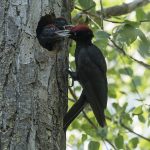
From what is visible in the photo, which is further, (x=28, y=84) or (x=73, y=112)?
(x=73, y=112)

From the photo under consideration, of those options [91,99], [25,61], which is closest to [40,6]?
[25,61]

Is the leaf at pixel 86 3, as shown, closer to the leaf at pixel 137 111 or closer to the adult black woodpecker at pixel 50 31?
the adult black woodpecker at pixel 50 31

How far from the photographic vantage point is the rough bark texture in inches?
109

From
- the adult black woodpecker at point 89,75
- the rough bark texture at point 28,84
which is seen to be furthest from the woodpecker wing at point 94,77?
the rough bark texture at point 28,84

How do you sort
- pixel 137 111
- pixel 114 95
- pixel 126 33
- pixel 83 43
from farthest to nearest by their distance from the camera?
pixel 114 95
pixel 137 111
pixel 83 43
pixel 126 33

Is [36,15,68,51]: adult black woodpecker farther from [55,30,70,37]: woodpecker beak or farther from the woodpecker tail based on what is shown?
the woodpecker tail

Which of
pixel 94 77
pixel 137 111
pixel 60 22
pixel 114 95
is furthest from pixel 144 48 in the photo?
pixel 114 95

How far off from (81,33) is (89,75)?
1.38 feet

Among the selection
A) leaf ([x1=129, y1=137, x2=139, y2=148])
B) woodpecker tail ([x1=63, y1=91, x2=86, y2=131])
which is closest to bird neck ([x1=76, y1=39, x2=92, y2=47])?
woodpecker tail ([x1=63, y1=91, x2=86, y2=131])

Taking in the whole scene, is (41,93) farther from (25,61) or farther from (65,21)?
(65,21)

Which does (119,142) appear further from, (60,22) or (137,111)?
(60,22)

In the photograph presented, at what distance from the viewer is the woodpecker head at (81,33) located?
3.79 meters

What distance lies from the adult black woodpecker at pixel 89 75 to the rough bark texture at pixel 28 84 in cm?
20

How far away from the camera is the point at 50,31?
11.3 ft
